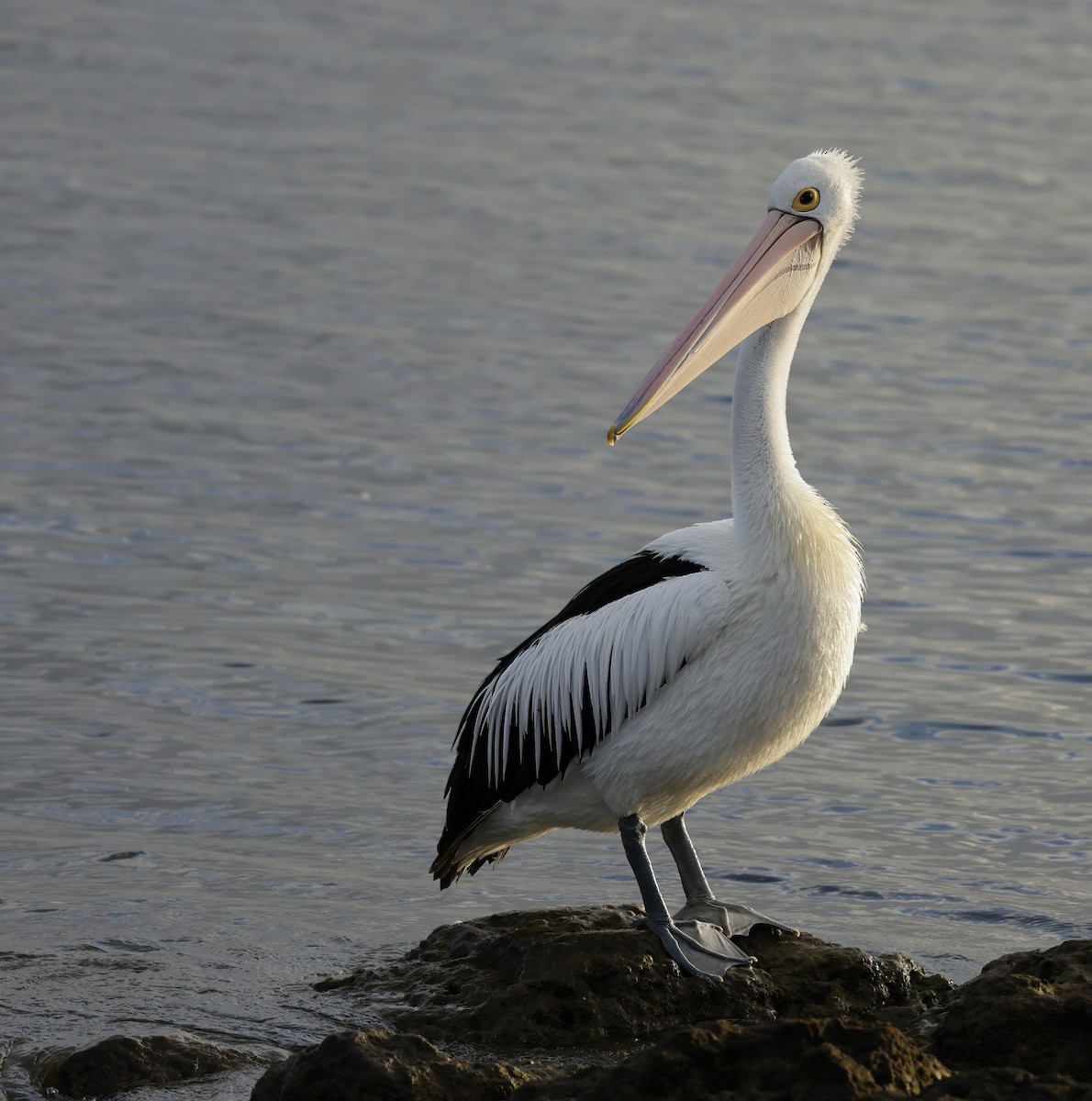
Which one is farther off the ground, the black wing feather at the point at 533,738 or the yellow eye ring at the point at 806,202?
the yellow eye ring at the point at 806,202

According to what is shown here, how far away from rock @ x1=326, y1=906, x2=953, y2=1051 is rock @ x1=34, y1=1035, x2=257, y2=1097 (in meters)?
0.53

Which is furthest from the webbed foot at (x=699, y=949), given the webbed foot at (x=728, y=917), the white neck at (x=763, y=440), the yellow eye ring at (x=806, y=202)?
the yellow eye ring at (x=806, y=202)

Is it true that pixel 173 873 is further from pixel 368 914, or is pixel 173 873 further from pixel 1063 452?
pixel 1063 452

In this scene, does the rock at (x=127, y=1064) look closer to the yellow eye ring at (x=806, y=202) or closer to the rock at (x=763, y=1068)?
the rock at (x=763, y=1068)

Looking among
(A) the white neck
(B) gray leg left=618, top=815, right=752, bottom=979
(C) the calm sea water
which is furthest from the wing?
(C) the calm sea water

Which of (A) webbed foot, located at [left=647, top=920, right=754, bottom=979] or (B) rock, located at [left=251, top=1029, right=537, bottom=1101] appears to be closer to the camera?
(B) rock, located at [left=251, top=1029, right=537, bottom=1101]

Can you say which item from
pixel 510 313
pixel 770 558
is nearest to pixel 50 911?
pixel 770 558

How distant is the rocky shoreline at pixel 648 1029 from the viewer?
4.01 metres

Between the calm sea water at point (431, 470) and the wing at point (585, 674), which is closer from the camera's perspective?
the wing at point (585, 674)

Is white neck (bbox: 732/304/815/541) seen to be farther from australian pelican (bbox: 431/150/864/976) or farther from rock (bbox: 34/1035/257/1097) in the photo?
rock (bbox: 34/1035/257/1097)

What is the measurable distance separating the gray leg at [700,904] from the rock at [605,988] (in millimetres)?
74

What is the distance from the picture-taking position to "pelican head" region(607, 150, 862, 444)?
573 cm

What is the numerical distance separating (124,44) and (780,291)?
16.0 metres

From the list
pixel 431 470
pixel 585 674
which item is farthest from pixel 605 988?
pixel 431 470
